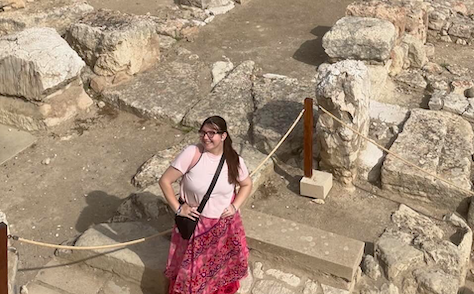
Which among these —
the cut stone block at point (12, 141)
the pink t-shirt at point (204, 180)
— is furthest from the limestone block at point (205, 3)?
the pink t-shirt at point (204, 180)

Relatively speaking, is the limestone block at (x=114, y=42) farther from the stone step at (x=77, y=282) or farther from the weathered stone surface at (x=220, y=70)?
the stone step at (x=77, y=282)

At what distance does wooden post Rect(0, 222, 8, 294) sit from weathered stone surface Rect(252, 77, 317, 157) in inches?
138

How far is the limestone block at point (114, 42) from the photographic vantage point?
8188 millimetres

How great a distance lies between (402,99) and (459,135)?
4.75 ft

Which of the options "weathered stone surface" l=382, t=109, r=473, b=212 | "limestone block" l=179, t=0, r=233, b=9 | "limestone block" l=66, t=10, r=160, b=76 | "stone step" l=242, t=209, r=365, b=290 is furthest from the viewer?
"limestone block" l=179, t=0, r=233, b=9

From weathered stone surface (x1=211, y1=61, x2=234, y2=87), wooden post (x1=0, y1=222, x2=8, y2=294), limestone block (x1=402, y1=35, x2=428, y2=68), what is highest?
wooden post (x1=0, y1=222, x2=8, y2=294)

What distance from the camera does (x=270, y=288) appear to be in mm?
5047

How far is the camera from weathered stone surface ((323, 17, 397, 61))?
27.0 ft

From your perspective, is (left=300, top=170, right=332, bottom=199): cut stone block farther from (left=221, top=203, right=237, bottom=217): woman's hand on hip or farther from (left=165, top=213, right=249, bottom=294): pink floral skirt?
(left=221, top=203, right=237, bottom=217): woman's hand on hip

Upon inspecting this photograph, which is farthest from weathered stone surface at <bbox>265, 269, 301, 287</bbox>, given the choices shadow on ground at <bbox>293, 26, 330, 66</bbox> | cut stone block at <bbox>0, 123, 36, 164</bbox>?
shadow on ground at <bbox>293, 26, 330, 66</bbox>

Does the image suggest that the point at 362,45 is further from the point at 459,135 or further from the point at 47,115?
the point at 47,115

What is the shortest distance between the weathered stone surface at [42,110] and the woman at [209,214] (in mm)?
3583

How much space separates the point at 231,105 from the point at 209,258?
333cm

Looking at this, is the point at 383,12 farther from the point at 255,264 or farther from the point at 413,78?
the point at 255,264
